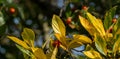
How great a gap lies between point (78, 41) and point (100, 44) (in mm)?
85

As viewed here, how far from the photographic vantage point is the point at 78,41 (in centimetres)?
140

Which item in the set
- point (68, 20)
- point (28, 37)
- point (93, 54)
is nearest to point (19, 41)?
point (28, 37)

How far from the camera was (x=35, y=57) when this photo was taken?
140 centimetres

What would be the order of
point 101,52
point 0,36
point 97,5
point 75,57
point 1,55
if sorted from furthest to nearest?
1. point 1,55
2. point 97,5
3. point 0,36
4. point 75,57
5. point 101,52

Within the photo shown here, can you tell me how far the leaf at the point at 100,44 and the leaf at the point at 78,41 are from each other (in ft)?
0.15

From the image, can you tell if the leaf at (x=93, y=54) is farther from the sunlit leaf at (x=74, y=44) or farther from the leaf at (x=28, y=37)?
the leaf at (x=28, y=37)

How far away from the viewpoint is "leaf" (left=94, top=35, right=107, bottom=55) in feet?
4.44

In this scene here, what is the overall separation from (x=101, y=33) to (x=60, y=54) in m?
0.19

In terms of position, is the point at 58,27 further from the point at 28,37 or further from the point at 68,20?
the point at 68,20

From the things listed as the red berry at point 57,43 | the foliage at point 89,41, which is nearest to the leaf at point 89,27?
the foliage at point 89,41

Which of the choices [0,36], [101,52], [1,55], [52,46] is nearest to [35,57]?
[52,46]

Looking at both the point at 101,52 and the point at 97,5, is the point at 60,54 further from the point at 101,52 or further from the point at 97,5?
the point at 97,5

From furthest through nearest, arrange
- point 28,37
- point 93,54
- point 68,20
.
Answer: point 68,20
point 28,37
point 93,54

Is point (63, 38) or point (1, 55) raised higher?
point (63, 38)
